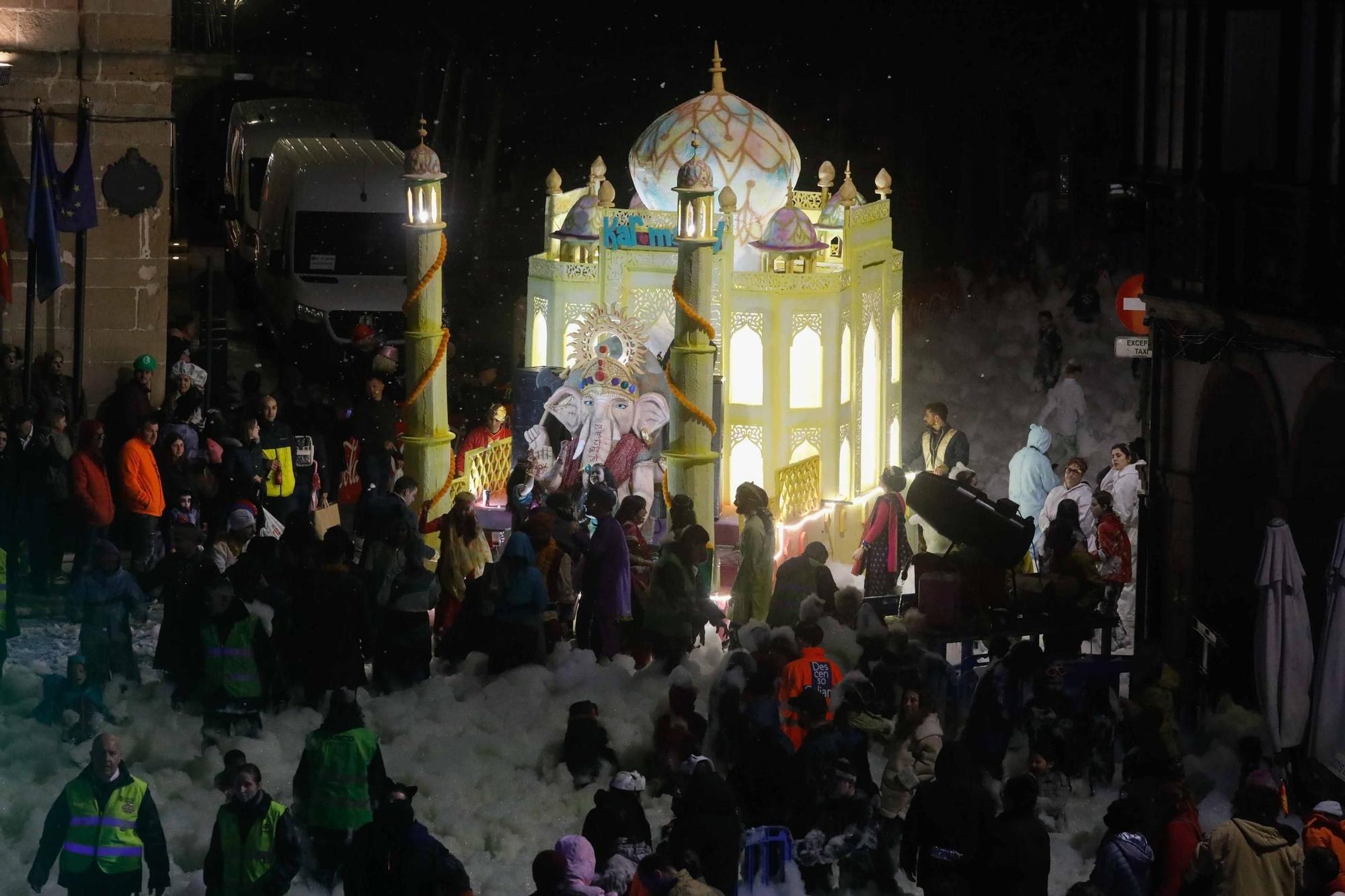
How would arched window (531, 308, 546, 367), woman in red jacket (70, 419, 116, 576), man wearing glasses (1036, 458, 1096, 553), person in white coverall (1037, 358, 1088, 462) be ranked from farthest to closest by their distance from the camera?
1. person in white coverall (1037, 358, 1088, 462)
2. arched window (531, 308, 546, 367)
3. man wearing glasses (1036, 458, 1096, 553)
4. woman in red jacket (70, 419, 116, 576)

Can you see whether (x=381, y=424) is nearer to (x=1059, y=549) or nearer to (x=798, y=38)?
(x=1059, y=549)

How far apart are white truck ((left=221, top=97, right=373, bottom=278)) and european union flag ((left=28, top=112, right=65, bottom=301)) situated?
6672 mm

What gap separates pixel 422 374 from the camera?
637 inches

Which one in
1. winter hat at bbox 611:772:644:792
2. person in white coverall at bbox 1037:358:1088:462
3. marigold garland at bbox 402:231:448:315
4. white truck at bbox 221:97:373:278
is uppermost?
white truck at bbox 221:97:373:278

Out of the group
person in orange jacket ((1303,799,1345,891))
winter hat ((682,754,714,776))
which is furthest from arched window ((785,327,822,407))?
person in orange jacket ((1303,799,1345,891))

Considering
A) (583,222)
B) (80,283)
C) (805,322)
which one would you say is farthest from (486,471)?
(80,283)

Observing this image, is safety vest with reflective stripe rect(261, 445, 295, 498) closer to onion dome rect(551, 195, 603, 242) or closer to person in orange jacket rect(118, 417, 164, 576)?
person in orange jacket rect(118, 417, 164, 576)

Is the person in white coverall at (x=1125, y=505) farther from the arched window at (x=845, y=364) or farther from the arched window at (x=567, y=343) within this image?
the arched window at (x=567, y=343)

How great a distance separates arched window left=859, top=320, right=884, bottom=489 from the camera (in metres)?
17.5

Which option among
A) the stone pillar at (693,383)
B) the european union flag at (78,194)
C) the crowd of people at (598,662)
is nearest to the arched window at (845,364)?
the crowd of people at (598,662)

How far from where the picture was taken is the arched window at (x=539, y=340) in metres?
17.7

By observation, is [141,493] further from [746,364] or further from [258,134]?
[258,134]

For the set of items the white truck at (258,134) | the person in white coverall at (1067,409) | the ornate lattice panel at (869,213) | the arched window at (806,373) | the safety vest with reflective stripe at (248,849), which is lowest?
the safety vest with reflective stripe at (248,849)

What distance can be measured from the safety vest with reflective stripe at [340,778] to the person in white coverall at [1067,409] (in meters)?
9.92
